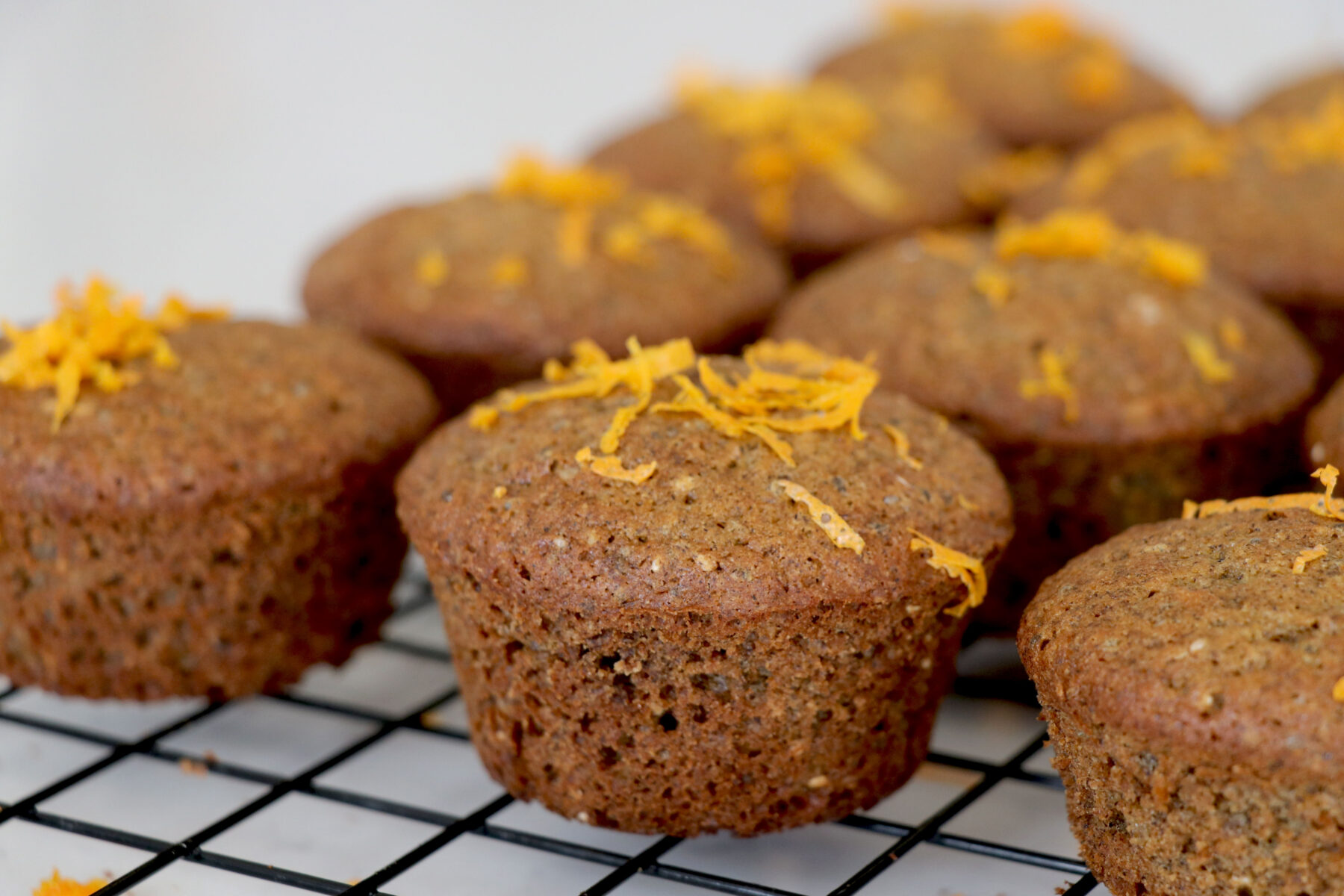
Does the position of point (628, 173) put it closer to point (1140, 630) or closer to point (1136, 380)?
point (1136, 380)

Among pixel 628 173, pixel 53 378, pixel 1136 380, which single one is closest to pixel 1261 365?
pixel 1136 380

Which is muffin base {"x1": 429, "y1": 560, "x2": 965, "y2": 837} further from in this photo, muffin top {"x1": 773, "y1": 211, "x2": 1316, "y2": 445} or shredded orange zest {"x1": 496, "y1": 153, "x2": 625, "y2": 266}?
shredded orange zest {"x1": 496, "y1": 153, "x2": 625, "y2": 266}

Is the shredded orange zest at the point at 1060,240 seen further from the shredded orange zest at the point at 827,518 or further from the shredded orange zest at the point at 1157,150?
the shredded orange zest at the point at 827,518

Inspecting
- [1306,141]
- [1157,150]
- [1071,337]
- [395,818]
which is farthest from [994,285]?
[395,818]

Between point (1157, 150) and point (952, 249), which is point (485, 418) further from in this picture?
point (1157, 150)

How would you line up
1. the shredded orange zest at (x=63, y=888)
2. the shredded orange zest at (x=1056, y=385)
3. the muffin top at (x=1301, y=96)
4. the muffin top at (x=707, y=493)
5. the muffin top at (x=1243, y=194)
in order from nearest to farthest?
the muffin top at (x=707, y=493), the shredded orange zest at (x=63, y=888), the shredded orange zest at (x=1056, y=385), the muffin top at (x=1243, y=194), the muffin top at (x=1301, y=96)

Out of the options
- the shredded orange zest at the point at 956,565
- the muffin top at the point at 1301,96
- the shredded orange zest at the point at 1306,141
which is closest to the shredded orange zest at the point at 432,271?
the shredded orange zest at the point at 956,565

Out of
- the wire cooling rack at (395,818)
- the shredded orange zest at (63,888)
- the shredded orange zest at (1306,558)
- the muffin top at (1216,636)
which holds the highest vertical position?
the shredded orange zest at (1306,558)
